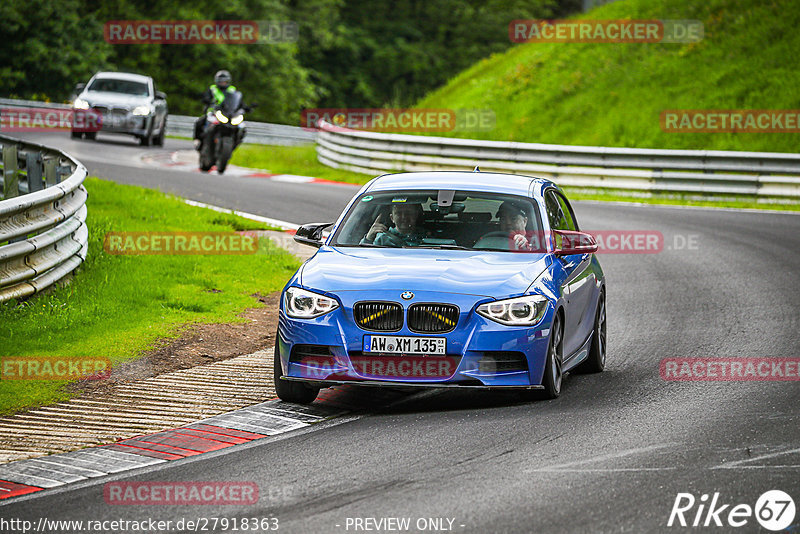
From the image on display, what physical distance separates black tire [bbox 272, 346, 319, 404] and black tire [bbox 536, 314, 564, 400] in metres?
1.56

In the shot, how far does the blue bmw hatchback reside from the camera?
26.8ft

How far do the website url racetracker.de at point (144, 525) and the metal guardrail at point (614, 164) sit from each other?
21.2 metres

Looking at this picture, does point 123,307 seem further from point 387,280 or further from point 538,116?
point 538,116

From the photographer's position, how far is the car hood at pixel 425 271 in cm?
832

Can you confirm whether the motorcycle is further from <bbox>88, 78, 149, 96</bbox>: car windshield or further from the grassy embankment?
<bbox>88, 78, 149, 96</bbox>: car windshield

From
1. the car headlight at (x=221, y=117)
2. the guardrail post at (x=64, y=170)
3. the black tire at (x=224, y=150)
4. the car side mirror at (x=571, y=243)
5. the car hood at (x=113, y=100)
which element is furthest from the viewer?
the car hood at (x=113, y=100)

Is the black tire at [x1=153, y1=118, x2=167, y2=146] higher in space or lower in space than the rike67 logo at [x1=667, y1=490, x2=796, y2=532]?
higher

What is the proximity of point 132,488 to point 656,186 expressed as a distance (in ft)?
69.7

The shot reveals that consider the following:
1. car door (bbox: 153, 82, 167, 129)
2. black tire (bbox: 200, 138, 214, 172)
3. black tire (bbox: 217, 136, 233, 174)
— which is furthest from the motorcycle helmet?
car door (bbox: 153, 82, 167, 129)

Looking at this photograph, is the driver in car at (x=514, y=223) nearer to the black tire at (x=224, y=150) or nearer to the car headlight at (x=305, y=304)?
the car headlight at (x=305, y=304)

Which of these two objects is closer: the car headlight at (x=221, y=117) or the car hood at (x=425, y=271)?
the car hood at (x=425, y=271)

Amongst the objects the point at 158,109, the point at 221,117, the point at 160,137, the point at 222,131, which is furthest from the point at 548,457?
the point at 160,137

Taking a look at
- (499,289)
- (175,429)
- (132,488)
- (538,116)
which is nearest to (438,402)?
(499,289)

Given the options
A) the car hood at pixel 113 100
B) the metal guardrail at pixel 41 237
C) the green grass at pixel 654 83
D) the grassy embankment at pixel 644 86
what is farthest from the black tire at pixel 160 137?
the metal guardrail at pixel 41 237
